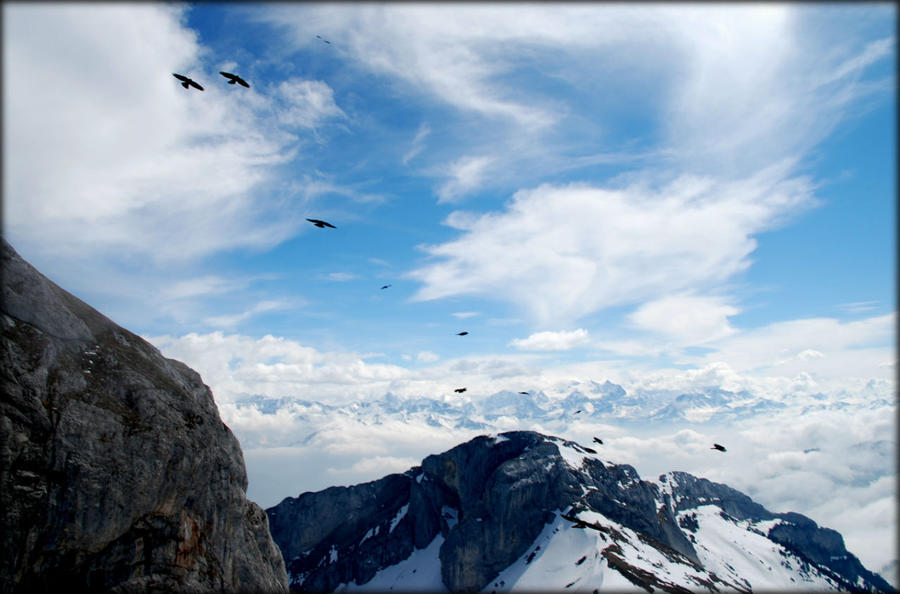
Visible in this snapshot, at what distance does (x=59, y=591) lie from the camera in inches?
1570

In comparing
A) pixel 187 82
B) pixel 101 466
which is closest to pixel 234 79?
pixel 187 82

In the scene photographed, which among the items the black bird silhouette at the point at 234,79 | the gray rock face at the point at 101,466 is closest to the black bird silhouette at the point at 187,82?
the black bird silhouette at the point at 234,79

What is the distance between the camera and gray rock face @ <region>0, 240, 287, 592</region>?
131 ft

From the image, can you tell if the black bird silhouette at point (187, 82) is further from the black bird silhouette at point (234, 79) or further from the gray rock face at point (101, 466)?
the gray rock face at point (101, 466)

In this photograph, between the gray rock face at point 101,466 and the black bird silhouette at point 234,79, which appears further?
the gray rock face at point 101,466

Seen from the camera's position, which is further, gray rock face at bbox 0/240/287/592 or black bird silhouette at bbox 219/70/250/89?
gray rock face at bbox 0/240/287/592

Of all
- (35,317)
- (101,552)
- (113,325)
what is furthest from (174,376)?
(101,552)

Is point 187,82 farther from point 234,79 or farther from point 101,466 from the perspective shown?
point 101,466

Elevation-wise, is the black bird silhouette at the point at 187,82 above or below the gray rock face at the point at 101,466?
above

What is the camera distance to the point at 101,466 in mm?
44031

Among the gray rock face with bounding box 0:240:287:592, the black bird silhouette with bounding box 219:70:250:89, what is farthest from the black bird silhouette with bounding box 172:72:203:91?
the gray rock face with bounding box 0:240:287:592

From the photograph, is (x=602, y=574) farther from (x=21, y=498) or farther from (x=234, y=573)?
(x=21, y=498)

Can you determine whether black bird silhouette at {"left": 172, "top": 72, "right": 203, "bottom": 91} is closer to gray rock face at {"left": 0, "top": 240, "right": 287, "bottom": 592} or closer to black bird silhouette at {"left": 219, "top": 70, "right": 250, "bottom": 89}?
black bird silhouette at {"left": 219, "top": 70, "right": 250, "bottom": 89}

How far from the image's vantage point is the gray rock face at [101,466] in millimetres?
39969
